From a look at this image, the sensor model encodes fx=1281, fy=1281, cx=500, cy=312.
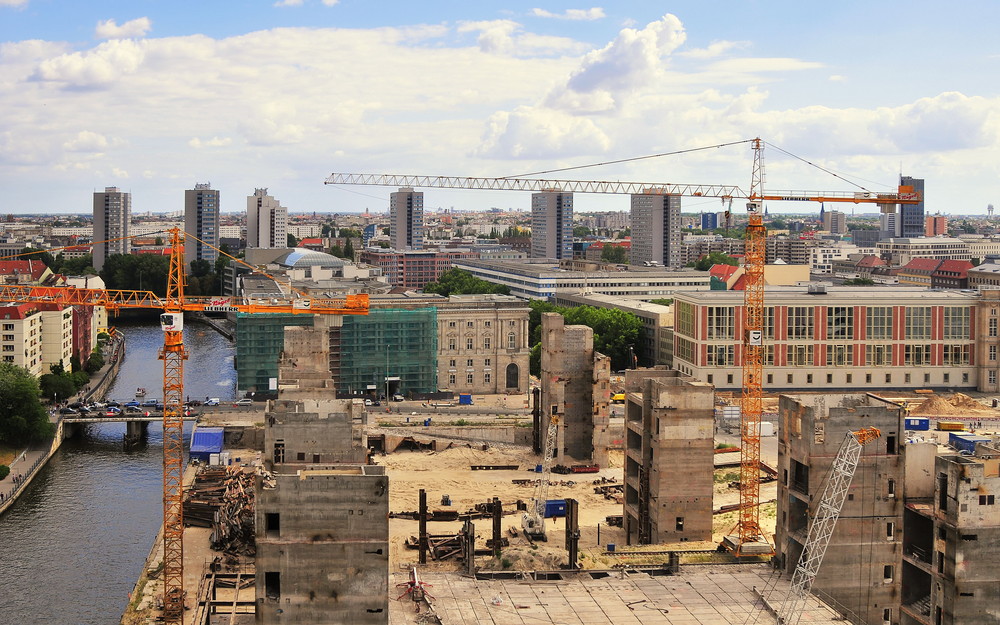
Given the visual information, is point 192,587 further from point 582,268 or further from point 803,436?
point 582,268

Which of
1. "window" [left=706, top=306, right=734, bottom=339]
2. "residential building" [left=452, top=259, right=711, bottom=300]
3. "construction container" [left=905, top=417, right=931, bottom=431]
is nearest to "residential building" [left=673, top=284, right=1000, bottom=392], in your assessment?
"window" [left=706, top=306, right=734, bottom=339]

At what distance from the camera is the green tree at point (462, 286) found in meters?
154

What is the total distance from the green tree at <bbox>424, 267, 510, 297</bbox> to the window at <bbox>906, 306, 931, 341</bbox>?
2466 inches

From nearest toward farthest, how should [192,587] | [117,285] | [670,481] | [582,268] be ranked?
1. [192,587]
2. [670,481]
3. [582,268]
4. [117,285]

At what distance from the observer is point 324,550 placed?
33.3 m

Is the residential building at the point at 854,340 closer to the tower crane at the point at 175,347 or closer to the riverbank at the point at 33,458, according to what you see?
the tower crane at the point at 175,347

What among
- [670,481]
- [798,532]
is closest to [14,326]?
[670,481]

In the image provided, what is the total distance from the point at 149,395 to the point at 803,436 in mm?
67818

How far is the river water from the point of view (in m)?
52.4

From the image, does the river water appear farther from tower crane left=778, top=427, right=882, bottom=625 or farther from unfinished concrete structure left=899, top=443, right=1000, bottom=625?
unfinished concrete structure left=899, top=443, right=1000, bottom=625

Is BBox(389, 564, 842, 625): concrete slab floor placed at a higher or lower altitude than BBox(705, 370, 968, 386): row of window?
lower

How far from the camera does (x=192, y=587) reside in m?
51.4

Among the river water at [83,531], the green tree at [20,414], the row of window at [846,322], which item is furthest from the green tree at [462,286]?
the green tree at [20,414]

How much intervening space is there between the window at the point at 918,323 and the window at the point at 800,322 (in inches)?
307
